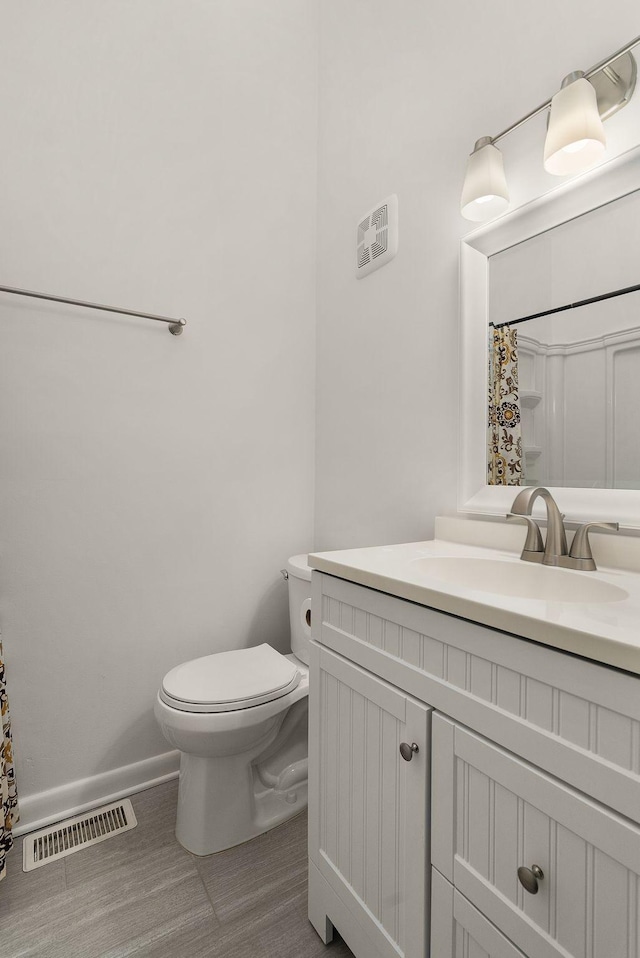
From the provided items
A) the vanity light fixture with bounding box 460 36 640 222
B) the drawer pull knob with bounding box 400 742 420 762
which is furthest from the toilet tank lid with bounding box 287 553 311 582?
the vanity light fixture with bounding box 460 36 640 222

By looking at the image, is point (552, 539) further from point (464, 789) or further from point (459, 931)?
point (459, 931)

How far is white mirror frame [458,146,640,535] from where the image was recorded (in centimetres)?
98

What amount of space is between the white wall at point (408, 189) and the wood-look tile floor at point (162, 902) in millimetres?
972

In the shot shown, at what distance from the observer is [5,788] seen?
1229mm

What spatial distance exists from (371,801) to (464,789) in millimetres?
257

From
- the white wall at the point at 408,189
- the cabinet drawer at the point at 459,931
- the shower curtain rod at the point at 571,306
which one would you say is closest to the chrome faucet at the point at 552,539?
the white wall at the point at 408,189

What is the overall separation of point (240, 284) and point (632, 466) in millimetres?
1437

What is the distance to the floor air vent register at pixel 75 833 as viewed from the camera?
1312 millimetres

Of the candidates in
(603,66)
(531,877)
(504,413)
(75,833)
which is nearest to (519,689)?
(531,877)

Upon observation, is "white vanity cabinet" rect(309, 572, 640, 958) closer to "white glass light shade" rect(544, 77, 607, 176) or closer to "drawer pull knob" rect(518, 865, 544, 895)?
"drawer pull knob" rect(518, 865, 544, 895)

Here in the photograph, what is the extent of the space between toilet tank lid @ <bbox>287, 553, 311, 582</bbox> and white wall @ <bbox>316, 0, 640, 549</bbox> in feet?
0.61

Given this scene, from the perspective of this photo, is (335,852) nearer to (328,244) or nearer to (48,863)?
(48,863)

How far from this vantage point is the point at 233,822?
1349 millimetres

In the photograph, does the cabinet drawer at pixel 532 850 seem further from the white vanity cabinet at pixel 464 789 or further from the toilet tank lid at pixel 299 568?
the toilet tank lid at pixel 299 568
